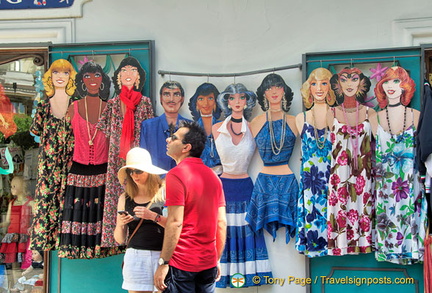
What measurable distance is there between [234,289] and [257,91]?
5.80 ft

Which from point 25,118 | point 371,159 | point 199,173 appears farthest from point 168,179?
point 25,118

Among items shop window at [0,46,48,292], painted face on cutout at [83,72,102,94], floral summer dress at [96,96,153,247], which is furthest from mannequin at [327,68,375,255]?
shop window at [0,46,48,292]

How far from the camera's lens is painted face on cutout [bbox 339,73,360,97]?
512 centimetres

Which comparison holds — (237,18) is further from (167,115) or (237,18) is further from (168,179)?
(168,179)

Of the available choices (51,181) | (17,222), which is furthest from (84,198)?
(17,222)

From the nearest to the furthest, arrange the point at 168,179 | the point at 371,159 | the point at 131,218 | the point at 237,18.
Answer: the point at 168,179
the point at 131,218
the point at 371,159
the point at 237,18

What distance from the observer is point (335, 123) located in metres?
5.09

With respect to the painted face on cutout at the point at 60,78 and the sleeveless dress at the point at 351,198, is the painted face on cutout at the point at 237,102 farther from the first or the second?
the painted face on cutout at the point at 60,78

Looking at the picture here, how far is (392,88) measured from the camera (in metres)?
5.05

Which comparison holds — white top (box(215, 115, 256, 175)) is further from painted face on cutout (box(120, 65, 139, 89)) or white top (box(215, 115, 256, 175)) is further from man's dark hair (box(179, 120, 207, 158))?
man's dark hair (box(179, 120, 207, 158))

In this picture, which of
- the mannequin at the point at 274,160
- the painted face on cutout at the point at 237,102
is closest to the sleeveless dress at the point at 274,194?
the mannequin at the point at 274,160

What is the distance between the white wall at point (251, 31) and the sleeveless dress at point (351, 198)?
42 centimetres

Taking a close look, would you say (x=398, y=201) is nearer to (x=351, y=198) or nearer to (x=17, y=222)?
(x=351, y=198)

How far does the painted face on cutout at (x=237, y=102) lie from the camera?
5289mm
